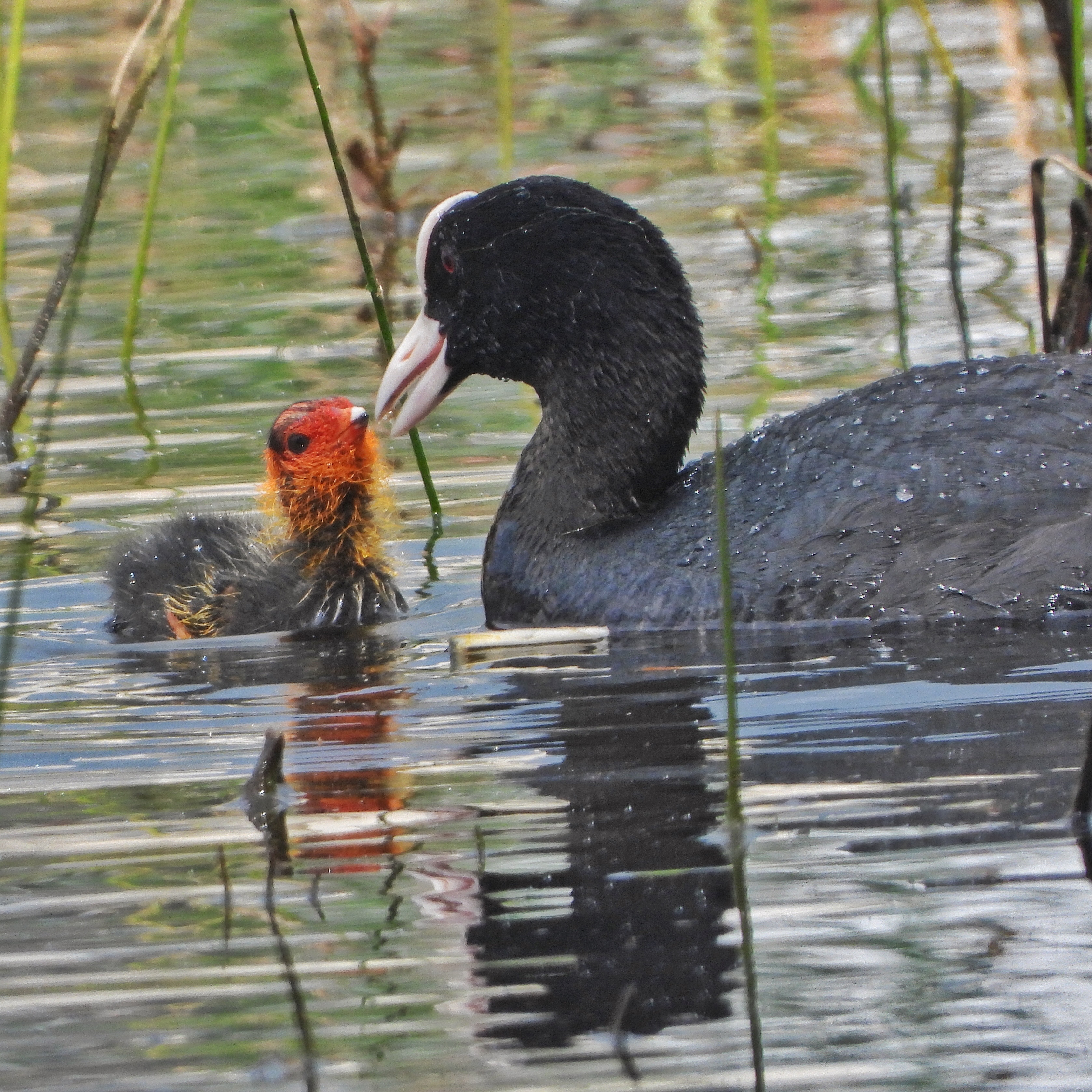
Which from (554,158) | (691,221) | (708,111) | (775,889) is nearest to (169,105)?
(775,889)

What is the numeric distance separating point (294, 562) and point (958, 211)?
2.53 metres

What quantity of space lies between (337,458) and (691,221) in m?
4.72

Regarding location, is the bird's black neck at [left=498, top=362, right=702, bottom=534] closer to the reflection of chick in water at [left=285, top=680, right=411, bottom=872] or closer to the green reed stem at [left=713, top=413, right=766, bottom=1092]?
the reflection of chick in water at [left=285, top=680, right=411, bottom=872]

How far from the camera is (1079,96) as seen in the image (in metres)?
5.55

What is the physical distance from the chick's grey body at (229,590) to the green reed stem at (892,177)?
1607 millimetres

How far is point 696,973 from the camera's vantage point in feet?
9.71

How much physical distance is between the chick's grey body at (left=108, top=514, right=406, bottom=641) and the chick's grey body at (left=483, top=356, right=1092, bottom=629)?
76cm

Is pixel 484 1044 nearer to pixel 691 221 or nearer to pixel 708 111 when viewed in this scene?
pixel 691 221

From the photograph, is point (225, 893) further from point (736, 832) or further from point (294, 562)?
point (294, 562)

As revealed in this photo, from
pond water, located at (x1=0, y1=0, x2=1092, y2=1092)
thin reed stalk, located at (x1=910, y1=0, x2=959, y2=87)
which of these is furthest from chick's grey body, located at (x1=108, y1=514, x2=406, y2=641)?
thin reed stalk, located at (x1=910, y1=0, x2=959, y2=87)

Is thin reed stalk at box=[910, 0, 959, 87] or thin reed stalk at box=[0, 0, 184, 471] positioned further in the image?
thin reed stalk at box=[910, 0, 959, 87]

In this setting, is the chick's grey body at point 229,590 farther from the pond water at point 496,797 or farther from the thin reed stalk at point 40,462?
the thin reed stalk at point 40,462

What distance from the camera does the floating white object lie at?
5.20 meters

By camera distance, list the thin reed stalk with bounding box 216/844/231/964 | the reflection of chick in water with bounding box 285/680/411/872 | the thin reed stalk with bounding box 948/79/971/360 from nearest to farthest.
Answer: the thin reed stalk with bounding box 216/844/231/964
the reflection of chick in water with bounding box 285/680/411/872
the thin reed stalk with bounding box 948/79/971/360
